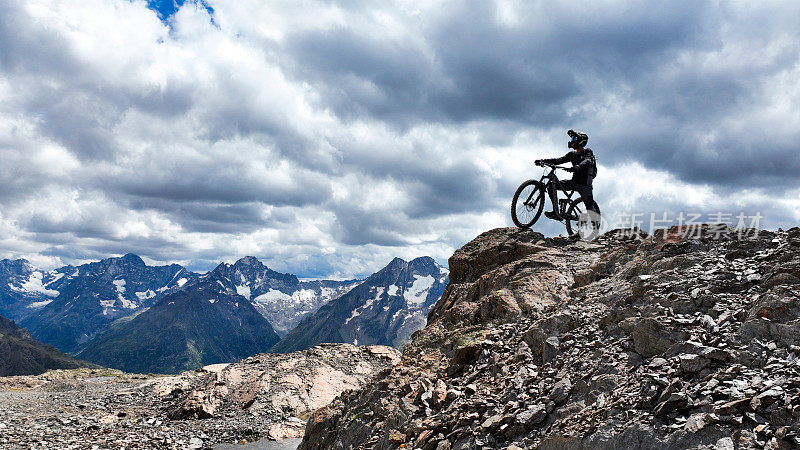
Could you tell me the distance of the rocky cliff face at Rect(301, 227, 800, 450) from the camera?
27.8ft

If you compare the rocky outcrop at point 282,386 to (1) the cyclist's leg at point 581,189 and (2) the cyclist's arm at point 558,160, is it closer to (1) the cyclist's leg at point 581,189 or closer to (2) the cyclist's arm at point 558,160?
(1) the cyclist's leg at point 581,189

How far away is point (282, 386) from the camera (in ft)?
111

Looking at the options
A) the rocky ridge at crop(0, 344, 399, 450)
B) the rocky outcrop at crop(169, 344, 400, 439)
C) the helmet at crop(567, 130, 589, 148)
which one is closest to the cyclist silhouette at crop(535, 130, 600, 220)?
the helmet at crop(567, 130, 589, 148)

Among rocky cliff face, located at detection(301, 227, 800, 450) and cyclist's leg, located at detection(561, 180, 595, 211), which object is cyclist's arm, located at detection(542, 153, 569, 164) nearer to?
cyclist's leg, located at detection(561, 180, 595, 211)

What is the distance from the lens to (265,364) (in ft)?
127

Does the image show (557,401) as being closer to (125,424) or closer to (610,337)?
(610,337)

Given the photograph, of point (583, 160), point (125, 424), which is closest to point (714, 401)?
point (583, 160)

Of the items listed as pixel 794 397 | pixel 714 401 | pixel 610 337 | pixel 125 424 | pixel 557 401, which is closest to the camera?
pixel 794 397

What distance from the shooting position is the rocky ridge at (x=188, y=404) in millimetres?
25109

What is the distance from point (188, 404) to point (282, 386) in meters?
6.72

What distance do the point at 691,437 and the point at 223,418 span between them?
30091 mm

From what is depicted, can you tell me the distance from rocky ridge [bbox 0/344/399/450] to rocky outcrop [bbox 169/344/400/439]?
73 mm

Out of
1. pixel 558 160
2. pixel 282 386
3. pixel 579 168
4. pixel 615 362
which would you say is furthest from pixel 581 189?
pixel 282 386

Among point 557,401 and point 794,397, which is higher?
point 794,397
